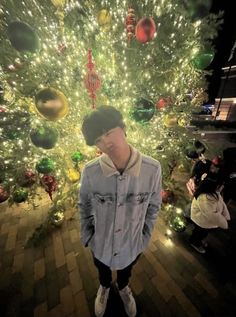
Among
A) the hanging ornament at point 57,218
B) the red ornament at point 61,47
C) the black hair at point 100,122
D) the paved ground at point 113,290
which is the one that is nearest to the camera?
the black hair at point 100,122

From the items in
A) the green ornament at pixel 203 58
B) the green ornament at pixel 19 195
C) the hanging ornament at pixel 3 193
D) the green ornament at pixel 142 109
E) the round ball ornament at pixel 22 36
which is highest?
the green ornament at pixel 203 58

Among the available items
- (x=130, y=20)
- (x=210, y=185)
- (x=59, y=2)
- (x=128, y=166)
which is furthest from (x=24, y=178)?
(x=210, y=185)

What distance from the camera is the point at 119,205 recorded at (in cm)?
131

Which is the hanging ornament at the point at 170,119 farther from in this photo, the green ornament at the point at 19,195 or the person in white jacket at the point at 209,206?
the green ornament at the point at 19,195

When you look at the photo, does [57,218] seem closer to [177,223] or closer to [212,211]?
[177,223]

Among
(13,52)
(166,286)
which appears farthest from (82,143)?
(166,286)

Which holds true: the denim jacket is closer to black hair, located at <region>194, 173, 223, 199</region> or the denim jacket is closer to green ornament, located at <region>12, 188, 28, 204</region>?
black hair, located at <region>194, 173, 223, 199</region>

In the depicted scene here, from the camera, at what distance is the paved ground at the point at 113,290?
6.57 feet

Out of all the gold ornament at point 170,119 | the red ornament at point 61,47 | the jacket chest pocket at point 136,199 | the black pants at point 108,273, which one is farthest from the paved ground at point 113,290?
the red ornament at point 61,47

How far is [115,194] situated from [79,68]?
6.40 feet

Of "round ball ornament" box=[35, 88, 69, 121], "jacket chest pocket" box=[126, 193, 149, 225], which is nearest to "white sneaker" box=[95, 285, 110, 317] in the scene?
"jacket chest pocket" box=[126, 193, 149, 225]

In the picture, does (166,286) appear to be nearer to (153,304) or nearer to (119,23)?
(153,304)

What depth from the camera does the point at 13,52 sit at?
1.94 metres

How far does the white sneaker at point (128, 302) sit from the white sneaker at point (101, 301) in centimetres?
18
